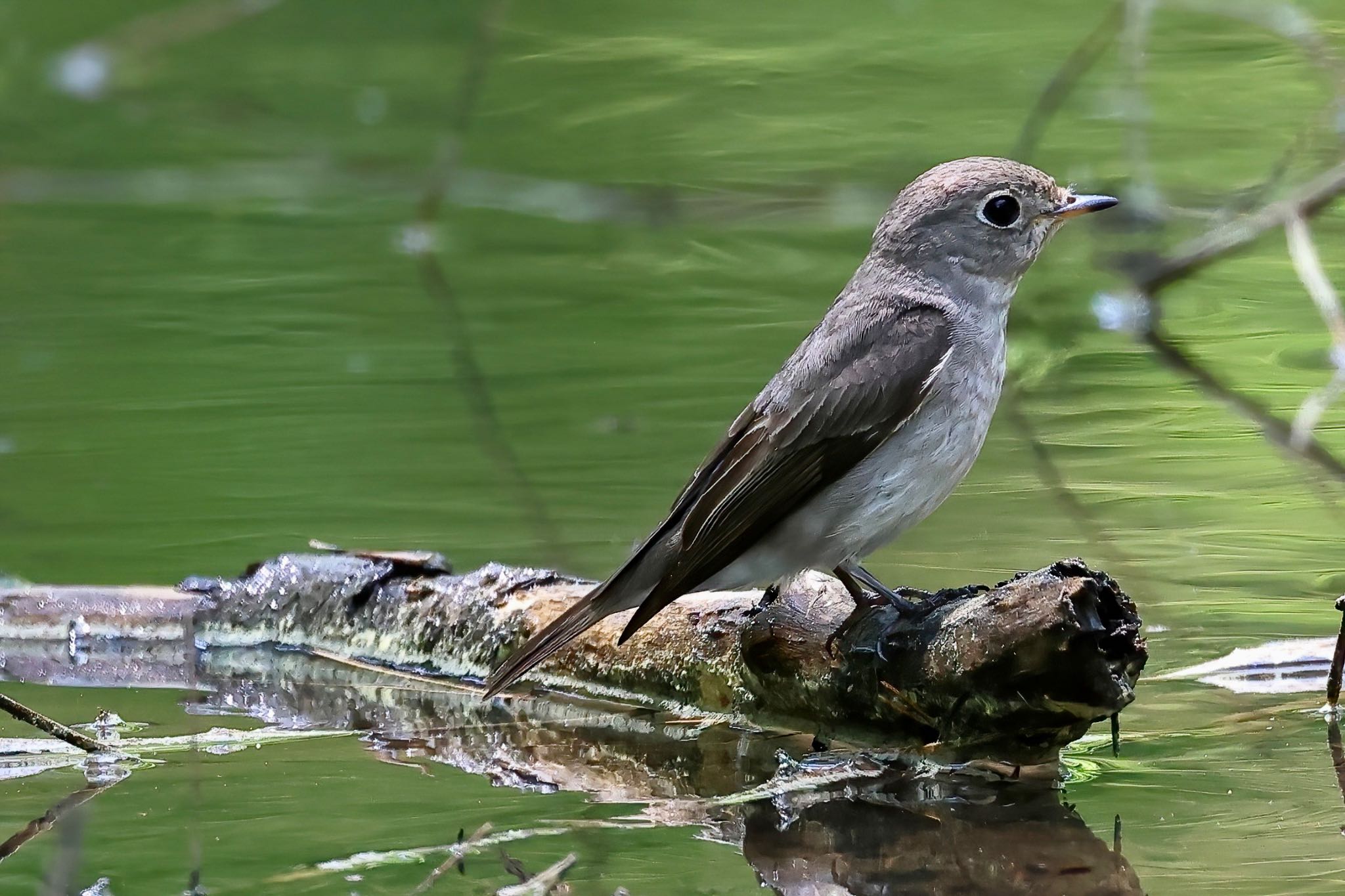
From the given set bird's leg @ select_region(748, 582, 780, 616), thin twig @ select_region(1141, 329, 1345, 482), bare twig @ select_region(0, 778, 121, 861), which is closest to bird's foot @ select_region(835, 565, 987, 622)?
bird's leg @ select_region(748, 582, 780, 616)

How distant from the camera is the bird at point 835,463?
175 inches

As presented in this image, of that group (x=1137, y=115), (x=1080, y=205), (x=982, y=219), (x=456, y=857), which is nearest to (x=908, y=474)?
(x=982, y=219)

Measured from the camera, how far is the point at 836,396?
184 inches

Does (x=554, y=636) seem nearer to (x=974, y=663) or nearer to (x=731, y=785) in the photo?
(x=731, y=785)

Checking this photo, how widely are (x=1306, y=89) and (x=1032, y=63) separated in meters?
1.85

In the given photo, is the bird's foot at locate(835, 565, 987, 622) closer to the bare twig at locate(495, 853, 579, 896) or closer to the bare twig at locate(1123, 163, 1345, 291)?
the bare twig at locate(495, 853, 579, 896)

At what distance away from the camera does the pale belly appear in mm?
4602

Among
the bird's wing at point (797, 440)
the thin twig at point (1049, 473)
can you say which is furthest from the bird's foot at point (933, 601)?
the thin twig at point (1049, 473)

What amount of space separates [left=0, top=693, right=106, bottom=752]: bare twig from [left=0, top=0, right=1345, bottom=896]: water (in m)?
0.13

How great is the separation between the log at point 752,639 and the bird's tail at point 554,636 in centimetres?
31

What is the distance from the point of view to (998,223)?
512 centimetres

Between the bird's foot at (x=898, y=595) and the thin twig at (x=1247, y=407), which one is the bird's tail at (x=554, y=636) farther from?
the thin twig at (x=1247, y=407)

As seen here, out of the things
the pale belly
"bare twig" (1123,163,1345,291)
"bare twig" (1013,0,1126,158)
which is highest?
"bare twig" (1013,0,1126,158)

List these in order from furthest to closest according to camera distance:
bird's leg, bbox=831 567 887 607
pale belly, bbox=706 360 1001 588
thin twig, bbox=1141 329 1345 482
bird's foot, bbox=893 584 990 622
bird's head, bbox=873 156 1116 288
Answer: thin twig, bbox=1141 329 1345 482
bird's head, bbox=873 156 1116 288
pale belly, bbox=706 360 1001 588
bird's leg, bbox=831 567 887 607
bird's foot, bbox=893 584 990 622
